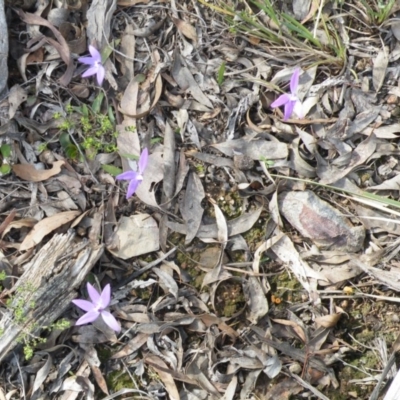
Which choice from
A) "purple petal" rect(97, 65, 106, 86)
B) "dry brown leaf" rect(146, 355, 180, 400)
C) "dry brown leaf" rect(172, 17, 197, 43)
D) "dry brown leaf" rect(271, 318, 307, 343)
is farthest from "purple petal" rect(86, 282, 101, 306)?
"dry brown leaf" rect(172, 17, 197, 43)

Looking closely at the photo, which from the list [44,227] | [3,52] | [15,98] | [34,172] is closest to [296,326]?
[44,227]

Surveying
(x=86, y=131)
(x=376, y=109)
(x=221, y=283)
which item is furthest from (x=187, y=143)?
(x=376, y=109)

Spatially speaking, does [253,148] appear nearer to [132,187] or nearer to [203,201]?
[203,201]

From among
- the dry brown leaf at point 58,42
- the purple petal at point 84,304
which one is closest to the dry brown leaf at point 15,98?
the dry brown leaf at point 58,42

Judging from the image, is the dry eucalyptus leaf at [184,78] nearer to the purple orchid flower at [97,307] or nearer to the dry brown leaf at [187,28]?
the dry brown leaf at [187,28]

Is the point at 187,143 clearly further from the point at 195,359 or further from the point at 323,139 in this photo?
the point at 195,359

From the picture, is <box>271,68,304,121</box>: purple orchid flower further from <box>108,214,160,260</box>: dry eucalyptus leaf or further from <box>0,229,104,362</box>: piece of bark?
<box>0,229,104,362</box>: piece of bark
